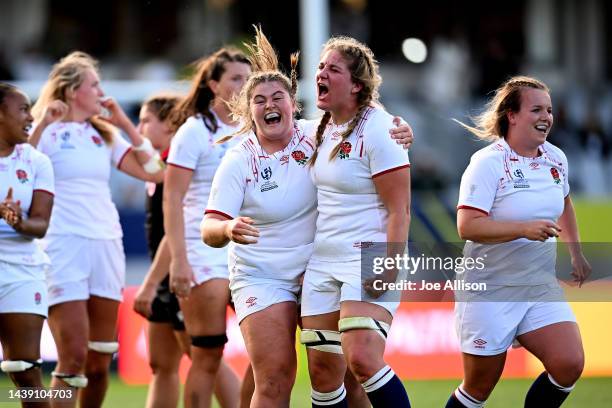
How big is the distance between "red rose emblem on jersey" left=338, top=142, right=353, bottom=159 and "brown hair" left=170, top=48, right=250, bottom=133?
65.1 inches

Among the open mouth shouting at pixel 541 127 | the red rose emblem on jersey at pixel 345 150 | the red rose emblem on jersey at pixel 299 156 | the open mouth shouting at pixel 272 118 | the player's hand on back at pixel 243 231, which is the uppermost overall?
the open mouth shouting at pixel 272 118

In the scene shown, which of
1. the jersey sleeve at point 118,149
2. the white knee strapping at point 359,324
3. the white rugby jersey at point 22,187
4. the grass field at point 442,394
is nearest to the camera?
the white knee strapping at point 359,324

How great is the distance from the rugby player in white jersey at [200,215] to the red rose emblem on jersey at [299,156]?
94 cm

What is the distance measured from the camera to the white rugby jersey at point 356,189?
5984 millimetres

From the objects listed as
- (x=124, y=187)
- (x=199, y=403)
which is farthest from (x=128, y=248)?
(x=199, y=403)

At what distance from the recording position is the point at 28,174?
7.01 meters

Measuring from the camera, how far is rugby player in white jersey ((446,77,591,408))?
640cm

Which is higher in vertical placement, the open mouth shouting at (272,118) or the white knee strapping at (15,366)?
the open mouth shouting at (272,118)

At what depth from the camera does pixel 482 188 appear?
641 centimetres

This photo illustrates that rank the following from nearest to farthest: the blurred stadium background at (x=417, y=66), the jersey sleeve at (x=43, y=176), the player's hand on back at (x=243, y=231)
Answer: the player's hand on back at (x=243, y=231)
the jersey sleeve at (x=43, y=176)
the blurred stadium background at (x=417, y=66)

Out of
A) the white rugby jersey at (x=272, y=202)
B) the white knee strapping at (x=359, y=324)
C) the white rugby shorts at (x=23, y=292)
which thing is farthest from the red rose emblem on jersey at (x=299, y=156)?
the white rugby shorts at (x=23, y=292)

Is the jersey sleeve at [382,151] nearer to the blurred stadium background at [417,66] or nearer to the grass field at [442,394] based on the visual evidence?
the grass field at [442,394]

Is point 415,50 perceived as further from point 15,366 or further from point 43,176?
point 15,366

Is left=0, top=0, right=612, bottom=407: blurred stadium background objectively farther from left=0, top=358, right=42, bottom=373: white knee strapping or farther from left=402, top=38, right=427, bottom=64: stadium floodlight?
left=0, top=358, right=42, bottom=373: white knee strapping
